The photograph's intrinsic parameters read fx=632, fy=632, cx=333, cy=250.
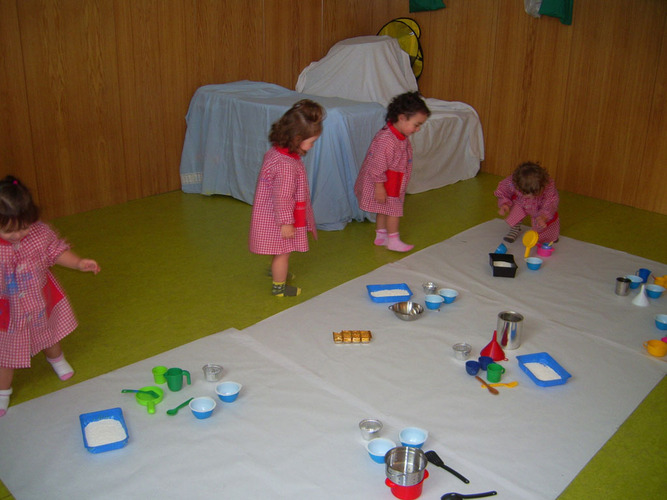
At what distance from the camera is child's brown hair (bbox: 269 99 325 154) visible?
2.71 meters

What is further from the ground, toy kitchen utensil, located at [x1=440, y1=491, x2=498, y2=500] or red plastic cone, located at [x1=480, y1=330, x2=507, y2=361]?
red plastic cone, located at [x1=480, y1=330, x2=507, y2=361]

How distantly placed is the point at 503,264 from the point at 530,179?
19.7 inches

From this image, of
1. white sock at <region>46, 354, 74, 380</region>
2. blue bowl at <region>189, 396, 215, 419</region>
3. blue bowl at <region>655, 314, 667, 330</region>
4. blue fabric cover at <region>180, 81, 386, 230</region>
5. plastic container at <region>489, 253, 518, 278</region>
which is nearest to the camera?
blue bowl at <region>189, 396, 215, 419</region>

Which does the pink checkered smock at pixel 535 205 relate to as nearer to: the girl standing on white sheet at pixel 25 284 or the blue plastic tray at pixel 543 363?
the blue plastic tray at pixel 543 363

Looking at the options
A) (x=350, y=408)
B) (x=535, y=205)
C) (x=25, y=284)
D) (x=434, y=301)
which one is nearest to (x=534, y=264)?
(x=535, y=205)

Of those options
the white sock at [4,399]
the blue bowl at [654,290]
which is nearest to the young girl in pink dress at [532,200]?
the blue bowl at [654,290]

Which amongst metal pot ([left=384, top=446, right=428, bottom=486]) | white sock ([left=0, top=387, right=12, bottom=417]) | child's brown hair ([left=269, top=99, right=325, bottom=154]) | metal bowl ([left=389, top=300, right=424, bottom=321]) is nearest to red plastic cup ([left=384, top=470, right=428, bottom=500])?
metal pot ([left=384, top=446, right=428, bottom=486])

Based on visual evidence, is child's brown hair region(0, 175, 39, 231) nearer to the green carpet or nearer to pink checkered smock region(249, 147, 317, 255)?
the green carpet

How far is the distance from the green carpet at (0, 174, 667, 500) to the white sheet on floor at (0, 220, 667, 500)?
0.09 m

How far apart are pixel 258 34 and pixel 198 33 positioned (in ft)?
1.76

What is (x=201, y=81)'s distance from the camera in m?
4.49

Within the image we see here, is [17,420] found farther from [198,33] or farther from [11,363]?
[198,33]

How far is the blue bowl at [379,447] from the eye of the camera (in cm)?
183

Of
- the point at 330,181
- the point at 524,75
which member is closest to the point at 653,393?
the point at 330,181
